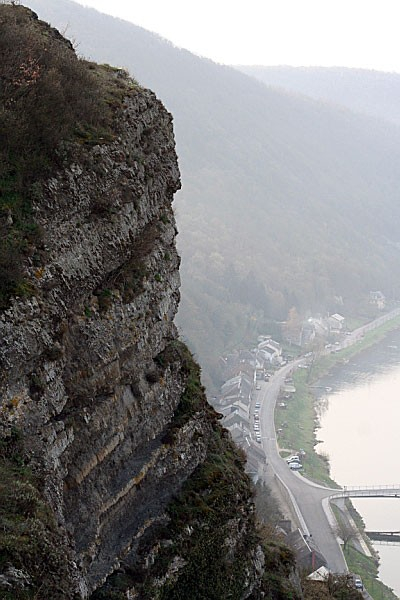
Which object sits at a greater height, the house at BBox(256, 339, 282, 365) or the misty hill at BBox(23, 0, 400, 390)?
the misty hill at BBox(23, 0, 400, 390)

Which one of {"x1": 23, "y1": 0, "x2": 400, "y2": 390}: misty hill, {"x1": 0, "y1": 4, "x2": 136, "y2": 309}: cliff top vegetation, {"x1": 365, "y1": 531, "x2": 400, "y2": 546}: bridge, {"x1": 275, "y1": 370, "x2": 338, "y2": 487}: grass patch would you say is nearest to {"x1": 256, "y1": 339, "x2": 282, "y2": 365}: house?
{"x1": 23, "y1": 0, "x2": 400, "y2": 390}: misty hill

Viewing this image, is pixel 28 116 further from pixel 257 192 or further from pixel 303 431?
pixel 257 192

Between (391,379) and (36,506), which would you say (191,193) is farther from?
(36,506)

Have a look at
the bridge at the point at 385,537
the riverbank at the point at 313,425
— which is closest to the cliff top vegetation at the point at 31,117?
the riverbank at the point at 313,425

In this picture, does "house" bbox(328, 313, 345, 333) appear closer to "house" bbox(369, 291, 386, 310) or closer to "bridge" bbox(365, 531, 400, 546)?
"house" bbox(369, 291, 386, 310)

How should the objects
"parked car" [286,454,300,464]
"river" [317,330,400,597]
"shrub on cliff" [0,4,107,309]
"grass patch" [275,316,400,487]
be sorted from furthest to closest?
1. "parked car" [286,454,300,464]
2. "grass patch" [275,316,400,487]
3. "river" [317,330,400,597]
4. "shrub on cliff" [0,4,107,309]

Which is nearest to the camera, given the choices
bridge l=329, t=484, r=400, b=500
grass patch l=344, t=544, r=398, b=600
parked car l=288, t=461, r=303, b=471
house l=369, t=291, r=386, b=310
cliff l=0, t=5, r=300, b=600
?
cliff l=0, t=5, r=300, b=600

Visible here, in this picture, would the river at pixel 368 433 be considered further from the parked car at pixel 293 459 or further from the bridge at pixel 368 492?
the parked car at pixel 293 459
